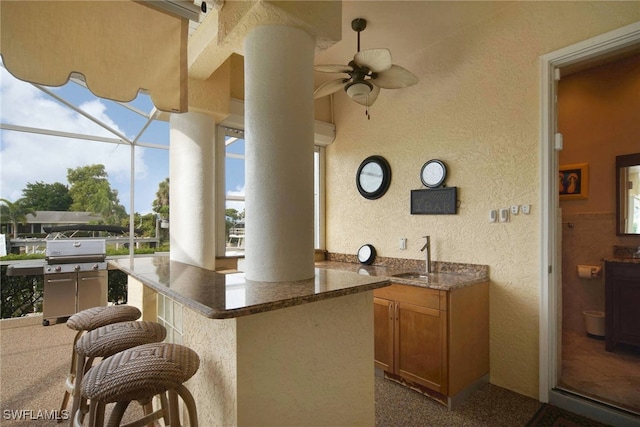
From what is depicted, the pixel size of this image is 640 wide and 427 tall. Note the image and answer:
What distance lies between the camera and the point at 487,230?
2605 millimetres

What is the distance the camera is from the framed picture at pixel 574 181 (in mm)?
3562

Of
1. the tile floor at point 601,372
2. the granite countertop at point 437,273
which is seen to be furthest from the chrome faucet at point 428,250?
the tile floor at point 601,372

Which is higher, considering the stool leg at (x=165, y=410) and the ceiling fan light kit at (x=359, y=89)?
the ceiling fan light kit at (x=359, y=89)

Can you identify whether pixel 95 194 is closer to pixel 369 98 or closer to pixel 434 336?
pixel 369 98

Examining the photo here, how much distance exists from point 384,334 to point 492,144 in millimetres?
1770

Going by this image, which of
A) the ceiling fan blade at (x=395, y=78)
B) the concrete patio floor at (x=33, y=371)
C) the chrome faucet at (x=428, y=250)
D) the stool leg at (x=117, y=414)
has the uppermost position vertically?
the ceiling fan blade at (x=395, y=78)

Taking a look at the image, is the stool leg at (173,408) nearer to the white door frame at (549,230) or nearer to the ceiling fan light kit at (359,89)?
the ceiling fan light kit at (359,89)

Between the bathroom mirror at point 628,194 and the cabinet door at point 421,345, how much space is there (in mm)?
2514

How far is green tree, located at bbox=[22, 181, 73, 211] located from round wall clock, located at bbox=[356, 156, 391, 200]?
3.64m

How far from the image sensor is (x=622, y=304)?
9.78ft

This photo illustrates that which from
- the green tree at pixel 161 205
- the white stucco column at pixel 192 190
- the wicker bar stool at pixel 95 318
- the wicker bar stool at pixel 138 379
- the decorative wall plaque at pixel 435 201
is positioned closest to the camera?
the wicker bar stool at pixel 138 379

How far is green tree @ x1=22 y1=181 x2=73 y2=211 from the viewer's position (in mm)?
3764

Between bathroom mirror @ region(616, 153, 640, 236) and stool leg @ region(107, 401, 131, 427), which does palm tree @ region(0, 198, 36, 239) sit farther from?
bathroom mirror @ region(616, 153, 640, 236)

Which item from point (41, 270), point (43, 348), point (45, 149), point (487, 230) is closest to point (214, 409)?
point (487, 230)
